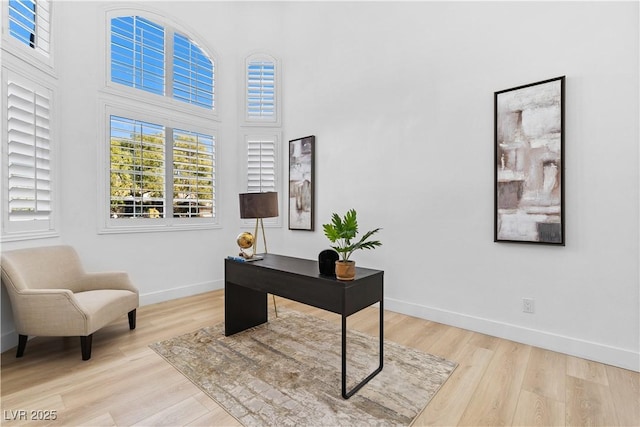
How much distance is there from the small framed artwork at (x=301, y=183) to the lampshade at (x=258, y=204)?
145 centimetres

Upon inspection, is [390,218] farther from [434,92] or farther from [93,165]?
[93,165]

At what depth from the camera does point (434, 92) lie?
3266 mm

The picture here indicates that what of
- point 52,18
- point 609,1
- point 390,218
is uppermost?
point 52,18

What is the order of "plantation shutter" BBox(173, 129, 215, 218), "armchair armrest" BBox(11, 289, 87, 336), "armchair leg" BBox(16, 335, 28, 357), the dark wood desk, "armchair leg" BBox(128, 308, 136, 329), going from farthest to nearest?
"plantation shutter" BBox(173, 129, 215, 218) → "armchair leg" BBox(128, 308, 136, 329) → "armchair leg" BBox(16, 335, 28, 357) → "armchair armrest" BBox(11, 289, 87, 336) → the dark wood desk

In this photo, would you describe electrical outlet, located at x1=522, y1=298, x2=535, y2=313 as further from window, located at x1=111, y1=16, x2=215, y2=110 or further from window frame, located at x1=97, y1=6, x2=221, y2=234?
window, located at x1=111, y1=16, x2=215, y2=110

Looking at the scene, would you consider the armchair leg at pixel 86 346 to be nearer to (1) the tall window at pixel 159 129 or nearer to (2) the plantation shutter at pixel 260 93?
(1) the tall window at pixel 159 129

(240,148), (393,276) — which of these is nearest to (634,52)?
(393,276)

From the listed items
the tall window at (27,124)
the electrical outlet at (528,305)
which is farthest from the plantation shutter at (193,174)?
the electrical outlet at (528,305)

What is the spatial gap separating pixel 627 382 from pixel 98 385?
141 inches

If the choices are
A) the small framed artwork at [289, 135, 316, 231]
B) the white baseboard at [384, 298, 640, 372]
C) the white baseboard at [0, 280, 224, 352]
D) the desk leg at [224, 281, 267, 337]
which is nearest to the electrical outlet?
the white baseboard at [384, 298, 640, 372]

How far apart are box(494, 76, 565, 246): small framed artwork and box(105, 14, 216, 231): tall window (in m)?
3.59

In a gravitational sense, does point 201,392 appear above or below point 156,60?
below

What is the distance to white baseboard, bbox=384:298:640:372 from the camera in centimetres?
234

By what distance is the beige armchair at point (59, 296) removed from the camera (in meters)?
2.34
